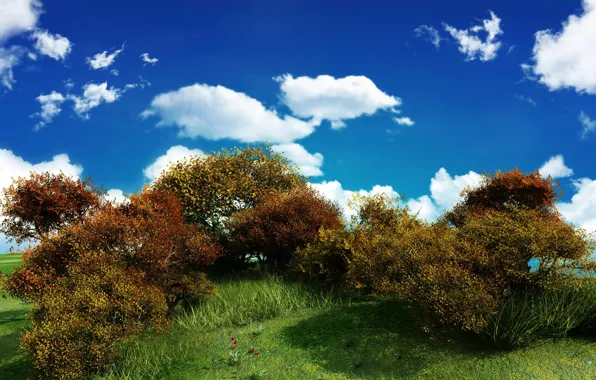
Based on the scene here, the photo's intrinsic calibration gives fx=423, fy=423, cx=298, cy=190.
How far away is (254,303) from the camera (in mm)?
11680

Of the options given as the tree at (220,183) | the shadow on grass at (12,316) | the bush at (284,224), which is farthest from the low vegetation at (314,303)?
the tree at (220,183)

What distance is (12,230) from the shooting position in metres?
15.1

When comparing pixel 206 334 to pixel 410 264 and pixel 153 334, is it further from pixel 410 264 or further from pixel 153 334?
pixel 410 264

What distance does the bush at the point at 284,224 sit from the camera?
1564 centimetres

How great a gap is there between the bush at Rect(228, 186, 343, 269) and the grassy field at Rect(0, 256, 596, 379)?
3.79 metres

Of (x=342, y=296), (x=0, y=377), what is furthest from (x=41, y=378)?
(x=342, y=296)

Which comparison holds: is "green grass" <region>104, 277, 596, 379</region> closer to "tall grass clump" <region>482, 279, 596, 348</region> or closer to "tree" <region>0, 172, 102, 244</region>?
"tall grass clump" <region>482, 279, 596, 348</region>

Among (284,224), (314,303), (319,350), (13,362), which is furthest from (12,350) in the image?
(319,350)

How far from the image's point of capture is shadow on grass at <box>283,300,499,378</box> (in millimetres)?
7910

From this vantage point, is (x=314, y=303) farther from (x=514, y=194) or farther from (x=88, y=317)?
(x=514, y=194)

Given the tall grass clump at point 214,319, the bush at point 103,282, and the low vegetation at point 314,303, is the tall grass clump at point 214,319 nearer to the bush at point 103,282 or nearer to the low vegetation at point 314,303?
the low vegetation at point 314,303

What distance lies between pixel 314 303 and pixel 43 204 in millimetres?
10276

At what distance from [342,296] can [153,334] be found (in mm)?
5181

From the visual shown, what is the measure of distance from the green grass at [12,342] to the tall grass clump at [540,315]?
1073cm
